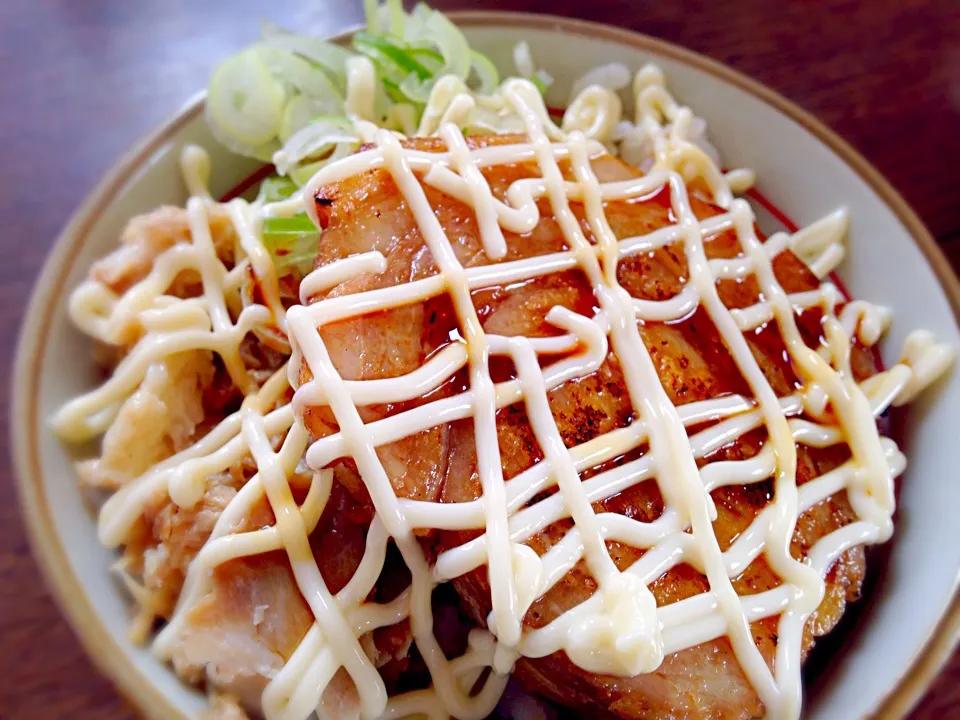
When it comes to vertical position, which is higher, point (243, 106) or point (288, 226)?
point (243, 106)

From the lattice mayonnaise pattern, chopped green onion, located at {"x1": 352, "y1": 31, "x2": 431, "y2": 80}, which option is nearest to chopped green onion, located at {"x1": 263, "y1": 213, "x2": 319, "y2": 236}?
the lattice mayonnaise pattern

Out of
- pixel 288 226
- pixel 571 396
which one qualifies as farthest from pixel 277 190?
pixel 571 396

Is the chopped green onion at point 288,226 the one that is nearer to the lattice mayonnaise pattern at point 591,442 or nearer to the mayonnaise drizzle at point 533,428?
the mayonnaise drizzle at point 533,428

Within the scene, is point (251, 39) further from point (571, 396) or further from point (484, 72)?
point (571, 396)

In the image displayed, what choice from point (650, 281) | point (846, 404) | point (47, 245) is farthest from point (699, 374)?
point (47, 245)

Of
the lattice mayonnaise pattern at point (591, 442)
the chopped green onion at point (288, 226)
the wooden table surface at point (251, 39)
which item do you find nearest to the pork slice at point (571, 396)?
the lattice mayonnaise pattern at point (591, 442)

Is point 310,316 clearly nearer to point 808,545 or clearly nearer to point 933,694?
point 808,545
